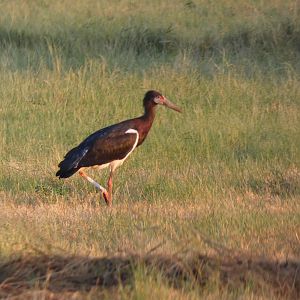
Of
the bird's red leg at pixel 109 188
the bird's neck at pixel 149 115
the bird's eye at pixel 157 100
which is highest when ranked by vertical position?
the bird's eye at pixel 157 100

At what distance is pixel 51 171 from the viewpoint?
31.0ft

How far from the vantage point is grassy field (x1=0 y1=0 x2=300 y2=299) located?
5164mm

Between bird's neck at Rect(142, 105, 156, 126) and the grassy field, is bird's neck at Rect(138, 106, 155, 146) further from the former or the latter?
the grassy field

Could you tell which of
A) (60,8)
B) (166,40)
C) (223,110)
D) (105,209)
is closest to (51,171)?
(105,209)

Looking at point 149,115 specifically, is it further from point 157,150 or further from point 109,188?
point 157,150

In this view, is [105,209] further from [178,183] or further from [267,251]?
[267,251]

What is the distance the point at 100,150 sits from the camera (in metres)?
8.67

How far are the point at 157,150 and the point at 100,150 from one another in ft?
6.13

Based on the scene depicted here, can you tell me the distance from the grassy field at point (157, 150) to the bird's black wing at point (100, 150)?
0.30m

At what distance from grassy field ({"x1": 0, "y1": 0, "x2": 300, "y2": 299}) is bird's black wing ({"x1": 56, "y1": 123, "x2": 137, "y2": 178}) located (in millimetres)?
303

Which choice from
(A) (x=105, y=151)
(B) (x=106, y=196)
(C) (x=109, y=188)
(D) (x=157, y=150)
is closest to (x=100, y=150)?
(A) (x=105, y=151)

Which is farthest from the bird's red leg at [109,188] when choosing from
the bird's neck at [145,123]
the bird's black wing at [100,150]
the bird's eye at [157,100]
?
the bird's eye at [157,100]

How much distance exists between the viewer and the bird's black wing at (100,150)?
851cm

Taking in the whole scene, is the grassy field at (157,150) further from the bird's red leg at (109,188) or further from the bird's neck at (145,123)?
the bird's neck at (145,123)
